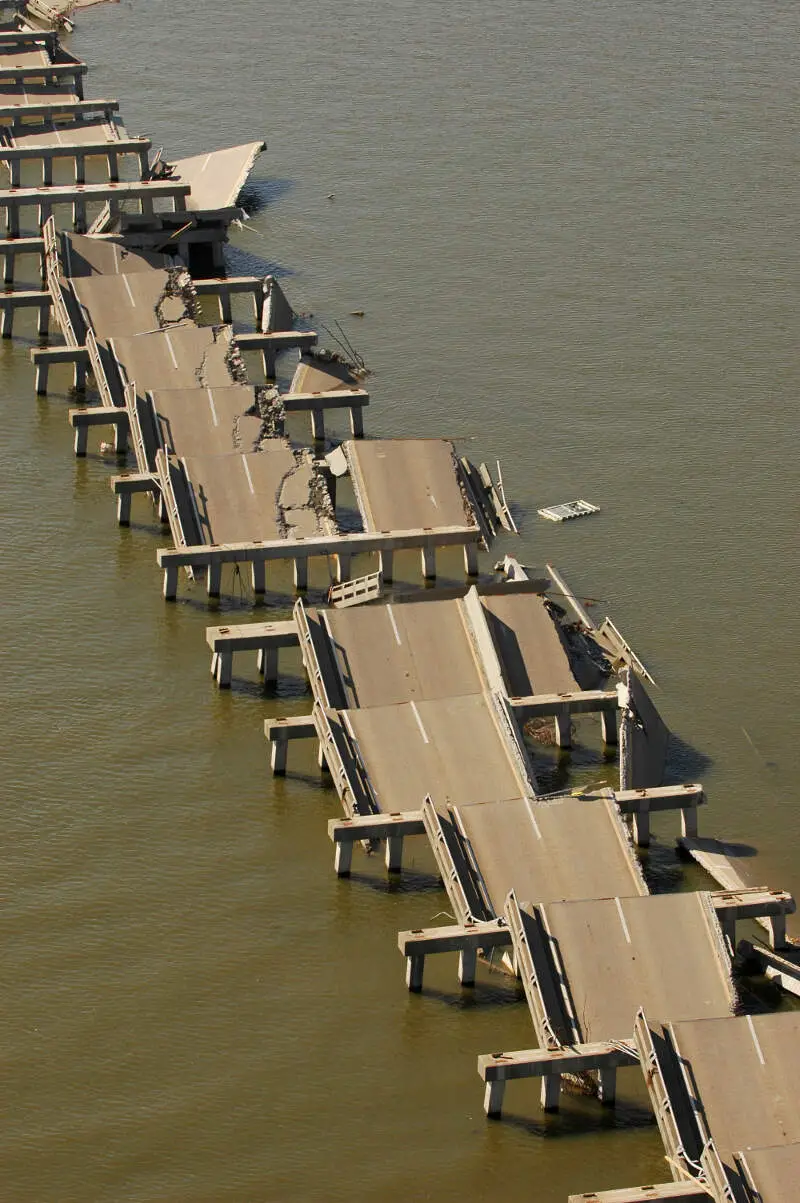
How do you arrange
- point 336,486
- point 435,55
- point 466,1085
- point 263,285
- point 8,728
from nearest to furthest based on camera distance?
point 466,1085, point 8,728, point 336,486, point 263,285, point 435,55

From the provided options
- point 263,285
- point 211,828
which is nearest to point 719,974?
point 211,828

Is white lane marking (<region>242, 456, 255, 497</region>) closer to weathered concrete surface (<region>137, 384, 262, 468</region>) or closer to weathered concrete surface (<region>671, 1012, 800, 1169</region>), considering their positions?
weathered concrete surface (<region>137, 384, 262, 468</region>)

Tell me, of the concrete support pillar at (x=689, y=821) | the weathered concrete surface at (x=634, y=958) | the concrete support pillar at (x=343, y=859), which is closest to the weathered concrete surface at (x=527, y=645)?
the concrete support pillar at (x=689, y=821)

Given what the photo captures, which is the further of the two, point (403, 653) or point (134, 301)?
point (134, 301)

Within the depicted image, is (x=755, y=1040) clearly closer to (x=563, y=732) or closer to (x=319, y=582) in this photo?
(x=563, y=732)

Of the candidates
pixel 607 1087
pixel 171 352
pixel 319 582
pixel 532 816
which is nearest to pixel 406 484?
pixel 319 582

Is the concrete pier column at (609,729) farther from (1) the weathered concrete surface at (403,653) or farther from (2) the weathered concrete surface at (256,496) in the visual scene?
(2) the weathered concrete surface at (256,496)

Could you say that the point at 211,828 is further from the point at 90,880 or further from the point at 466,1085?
the point at 466,1085
